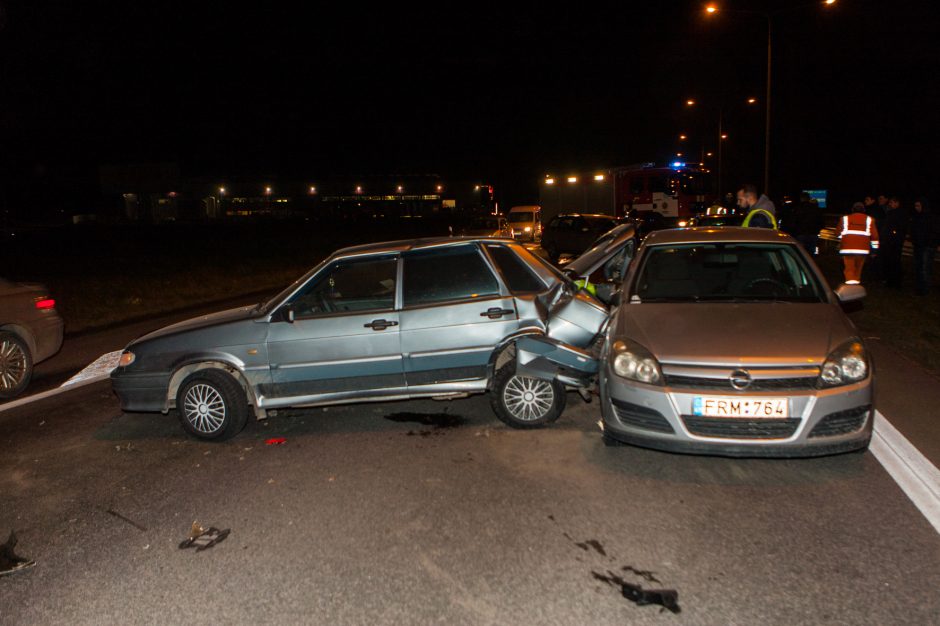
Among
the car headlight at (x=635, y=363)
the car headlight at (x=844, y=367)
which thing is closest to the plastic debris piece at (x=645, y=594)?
the car headlight at (x=635, y=363)

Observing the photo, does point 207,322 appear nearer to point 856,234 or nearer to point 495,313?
point 495,313

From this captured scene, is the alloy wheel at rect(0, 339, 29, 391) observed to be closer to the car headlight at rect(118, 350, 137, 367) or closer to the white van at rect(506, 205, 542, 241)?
the car headlight at rect(118, 350, 137, 367)

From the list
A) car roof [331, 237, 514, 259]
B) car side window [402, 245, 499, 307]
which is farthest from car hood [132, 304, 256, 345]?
car side window [402, 245, 499, 307]

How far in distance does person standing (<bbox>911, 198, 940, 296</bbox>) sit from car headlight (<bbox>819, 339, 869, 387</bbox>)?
1047 cm

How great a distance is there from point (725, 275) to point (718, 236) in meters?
0.37

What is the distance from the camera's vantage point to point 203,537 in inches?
177

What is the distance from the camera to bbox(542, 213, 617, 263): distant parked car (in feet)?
80.8

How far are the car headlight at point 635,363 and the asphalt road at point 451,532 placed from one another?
26.2 inches

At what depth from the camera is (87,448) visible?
6.39 m

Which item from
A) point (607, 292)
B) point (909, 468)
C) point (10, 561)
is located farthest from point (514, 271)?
point (10, 561)

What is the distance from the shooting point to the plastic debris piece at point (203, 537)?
4.38 m

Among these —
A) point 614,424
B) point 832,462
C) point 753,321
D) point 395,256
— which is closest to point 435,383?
point 395,256

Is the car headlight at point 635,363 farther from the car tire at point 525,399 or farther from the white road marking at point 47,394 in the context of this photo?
the white road marking at point 47,394

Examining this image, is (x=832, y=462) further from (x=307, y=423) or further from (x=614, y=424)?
(x=307, y=423)
